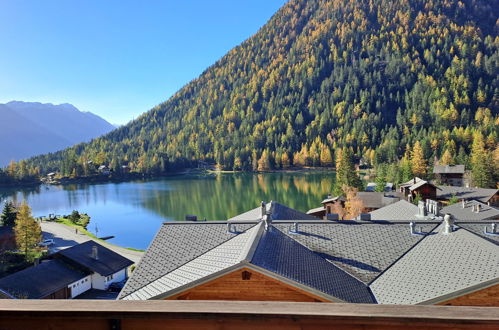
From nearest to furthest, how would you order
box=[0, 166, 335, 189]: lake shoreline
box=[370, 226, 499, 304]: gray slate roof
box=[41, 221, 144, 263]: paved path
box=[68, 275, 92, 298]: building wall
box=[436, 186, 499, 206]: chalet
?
1. box=[370, 226, 499, 304]: gray slate roof
2. box=[68, 275, 92, 298]: building wall
3. box=[41, 221, 144, 263]: paved path
4. box=[436, 186, 499, 206]: chalet
5. box=[0, 166, 335, 189]: lake shoreline

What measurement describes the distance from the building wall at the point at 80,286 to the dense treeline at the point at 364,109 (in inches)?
3300

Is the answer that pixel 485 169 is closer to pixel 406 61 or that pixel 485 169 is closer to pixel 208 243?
pixel 208 243

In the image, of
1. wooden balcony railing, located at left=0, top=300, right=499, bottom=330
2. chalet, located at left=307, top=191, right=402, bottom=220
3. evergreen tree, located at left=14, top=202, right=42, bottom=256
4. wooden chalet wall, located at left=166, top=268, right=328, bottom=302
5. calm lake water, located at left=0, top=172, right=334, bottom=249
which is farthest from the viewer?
calm lake water, located at left=0, top=172, right=334, bottom=249

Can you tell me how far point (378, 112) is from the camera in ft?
488

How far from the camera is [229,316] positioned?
185cm

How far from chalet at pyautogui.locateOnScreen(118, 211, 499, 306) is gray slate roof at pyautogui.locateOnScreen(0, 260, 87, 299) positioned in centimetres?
1244

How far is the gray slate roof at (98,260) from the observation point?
23969 millimetres

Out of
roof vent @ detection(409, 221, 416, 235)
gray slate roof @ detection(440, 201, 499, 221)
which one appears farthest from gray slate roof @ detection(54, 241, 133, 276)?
gray slate roof @ detection(440, 201, 499, 221)

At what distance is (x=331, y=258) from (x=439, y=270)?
2.82 meters

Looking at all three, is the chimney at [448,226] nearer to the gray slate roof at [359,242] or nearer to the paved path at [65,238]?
the gray slate roof at [359,242]

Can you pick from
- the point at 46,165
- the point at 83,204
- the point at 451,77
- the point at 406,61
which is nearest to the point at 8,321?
the point at 83,204

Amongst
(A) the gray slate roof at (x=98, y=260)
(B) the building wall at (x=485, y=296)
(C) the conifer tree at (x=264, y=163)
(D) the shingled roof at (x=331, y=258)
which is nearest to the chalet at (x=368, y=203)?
(A) the gray slate roof at (x=98, y=260)

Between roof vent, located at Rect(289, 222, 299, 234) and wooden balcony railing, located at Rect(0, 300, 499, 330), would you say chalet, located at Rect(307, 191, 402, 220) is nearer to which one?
roof vent, located at Rect(289, 222, 299, 234)

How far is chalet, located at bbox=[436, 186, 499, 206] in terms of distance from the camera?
3825cm
